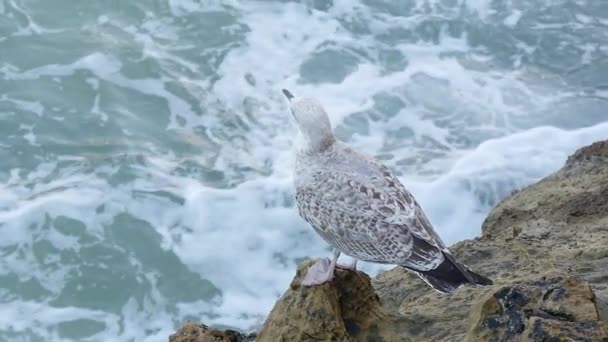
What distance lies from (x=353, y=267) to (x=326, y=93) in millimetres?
7619

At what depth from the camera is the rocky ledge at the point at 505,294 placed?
12.5 ft

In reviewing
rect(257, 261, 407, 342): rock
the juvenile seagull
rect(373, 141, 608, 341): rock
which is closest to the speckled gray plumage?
the juvenile seagull

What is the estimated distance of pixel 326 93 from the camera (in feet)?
40.6

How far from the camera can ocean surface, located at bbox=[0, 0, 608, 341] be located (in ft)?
31.0

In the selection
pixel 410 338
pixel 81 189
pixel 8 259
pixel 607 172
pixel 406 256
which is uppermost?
pixel 607 172

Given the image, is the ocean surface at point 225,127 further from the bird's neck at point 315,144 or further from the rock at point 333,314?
the rock at point 333,314

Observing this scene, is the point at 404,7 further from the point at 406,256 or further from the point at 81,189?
the point at 406,256

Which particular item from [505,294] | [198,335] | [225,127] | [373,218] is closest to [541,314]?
[505,294]

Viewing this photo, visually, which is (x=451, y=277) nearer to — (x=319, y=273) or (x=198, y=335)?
(x=319, y=273)

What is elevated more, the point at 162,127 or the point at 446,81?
the point at 446,81

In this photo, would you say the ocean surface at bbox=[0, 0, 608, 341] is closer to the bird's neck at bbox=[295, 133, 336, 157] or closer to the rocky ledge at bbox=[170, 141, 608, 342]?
the rocky ledge at bbox=[170, 141, 608, 342]

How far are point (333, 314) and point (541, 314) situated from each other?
101cm

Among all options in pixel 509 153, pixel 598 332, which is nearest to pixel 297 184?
pixel 598 332

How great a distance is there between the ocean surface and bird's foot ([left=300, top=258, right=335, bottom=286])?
4332 millimetres
